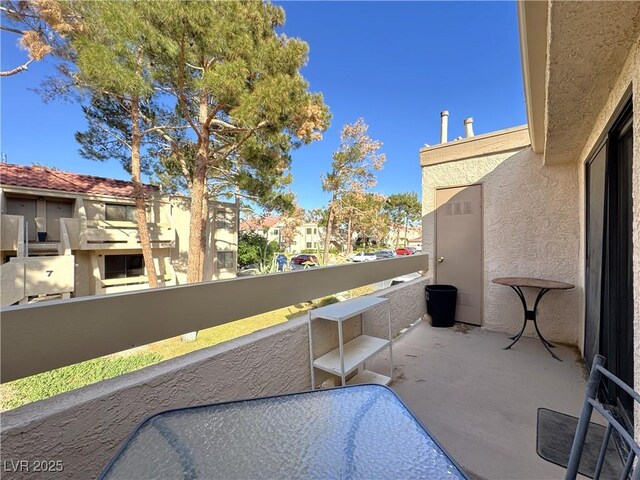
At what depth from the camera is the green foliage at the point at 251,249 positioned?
17.2 metres

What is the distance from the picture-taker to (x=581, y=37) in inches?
57.7

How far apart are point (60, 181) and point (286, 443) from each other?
14257 mm

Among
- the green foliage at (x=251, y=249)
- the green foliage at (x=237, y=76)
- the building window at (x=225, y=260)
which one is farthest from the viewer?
the green foliage at (x=251, y=249)

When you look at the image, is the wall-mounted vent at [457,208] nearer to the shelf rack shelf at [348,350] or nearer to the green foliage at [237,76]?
the shelf rack shelf at [348,350]

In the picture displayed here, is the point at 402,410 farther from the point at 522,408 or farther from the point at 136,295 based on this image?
the point at 522,408

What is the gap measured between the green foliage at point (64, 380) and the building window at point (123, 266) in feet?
24.4

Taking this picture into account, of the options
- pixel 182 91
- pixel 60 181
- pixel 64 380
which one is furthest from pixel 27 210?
pixel 64 380

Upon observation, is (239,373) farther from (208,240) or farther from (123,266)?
(208,240)

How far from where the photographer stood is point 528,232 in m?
3.98

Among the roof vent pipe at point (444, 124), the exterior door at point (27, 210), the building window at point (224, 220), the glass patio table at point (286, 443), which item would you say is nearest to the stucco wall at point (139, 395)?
the glass patio table at point (286, 443)

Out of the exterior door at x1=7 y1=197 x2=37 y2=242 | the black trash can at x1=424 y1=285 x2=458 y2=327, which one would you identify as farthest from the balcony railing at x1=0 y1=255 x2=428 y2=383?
the exterior door at x1=7 y1=197 x2=37 y2=242

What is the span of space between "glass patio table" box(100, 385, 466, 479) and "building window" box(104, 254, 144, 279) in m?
12.9

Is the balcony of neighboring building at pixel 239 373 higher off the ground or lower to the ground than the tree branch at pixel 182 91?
lower

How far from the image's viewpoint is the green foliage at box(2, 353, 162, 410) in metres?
3.70
